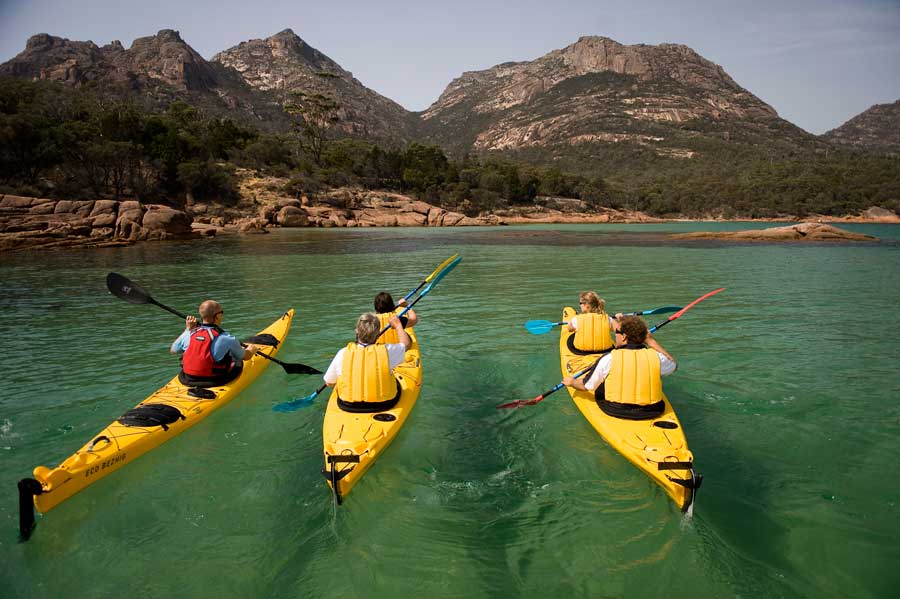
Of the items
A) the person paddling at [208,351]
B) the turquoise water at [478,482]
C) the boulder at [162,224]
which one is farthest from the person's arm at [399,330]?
the boulder at [162,224]

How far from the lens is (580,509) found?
404 centimetres

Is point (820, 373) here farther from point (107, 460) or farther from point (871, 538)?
point (107, 460)

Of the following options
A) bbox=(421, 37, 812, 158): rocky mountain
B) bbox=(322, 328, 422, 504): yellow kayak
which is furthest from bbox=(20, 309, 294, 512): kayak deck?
bbox=(421, 37, 812, 158): rocky mountain

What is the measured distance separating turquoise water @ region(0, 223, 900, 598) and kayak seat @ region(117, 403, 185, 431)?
0.99 feet

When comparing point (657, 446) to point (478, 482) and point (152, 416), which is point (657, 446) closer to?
point (478, 482)

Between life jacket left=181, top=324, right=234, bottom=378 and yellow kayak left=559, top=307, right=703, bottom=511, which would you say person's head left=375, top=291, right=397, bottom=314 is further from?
yellow kayak left=559, top=307, right=703, bottom=511

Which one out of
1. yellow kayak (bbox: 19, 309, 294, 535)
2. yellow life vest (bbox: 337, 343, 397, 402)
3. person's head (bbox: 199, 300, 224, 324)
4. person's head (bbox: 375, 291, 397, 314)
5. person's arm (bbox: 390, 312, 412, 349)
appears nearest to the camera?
yellow kayak (bbox: 19, 309, 294, 535)

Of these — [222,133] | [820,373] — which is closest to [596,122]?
[222,133]

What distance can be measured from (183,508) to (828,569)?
5157 millimetres

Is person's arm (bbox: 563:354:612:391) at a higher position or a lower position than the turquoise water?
higher

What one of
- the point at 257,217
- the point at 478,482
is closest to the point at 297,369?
the point at 478,482

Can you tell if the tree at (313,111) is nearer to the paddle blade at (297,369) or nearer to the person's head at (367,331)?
the paddle blade at (297,369)

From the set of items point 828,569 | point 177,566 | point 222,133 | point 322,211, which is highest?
point 222,133

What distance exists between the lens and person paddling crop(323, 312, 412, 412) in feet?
15.8
